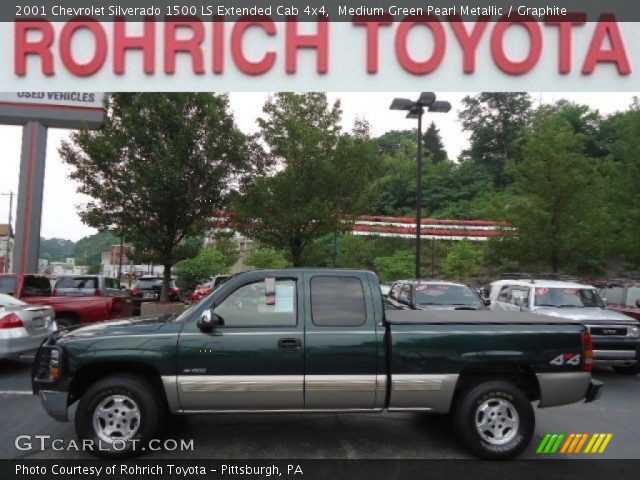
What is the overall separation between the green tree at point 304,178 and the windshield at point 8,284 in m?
6.30

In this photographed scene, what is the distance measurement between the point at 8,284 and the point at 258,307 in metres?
9.33

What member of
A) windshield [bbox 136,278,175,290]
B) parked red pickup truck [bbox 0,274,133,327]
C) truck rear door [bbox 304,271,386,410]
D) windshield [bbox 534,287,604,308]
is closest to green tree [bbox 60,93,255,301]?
parked red pickup truck [bbox 0,274,133,327]

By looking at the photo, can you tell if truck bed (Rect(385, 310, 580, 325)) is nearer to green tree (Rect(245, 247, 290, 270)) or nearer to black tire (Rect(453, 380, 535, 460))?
black tire (Rect(453, 380, 535, 460))

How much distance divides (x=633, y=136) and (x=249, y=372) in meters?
21.0

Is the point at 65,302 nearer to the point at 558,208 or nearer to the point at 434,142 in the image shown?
the point at 558,208

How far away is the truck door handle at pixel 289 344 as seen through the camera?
4.86 meters

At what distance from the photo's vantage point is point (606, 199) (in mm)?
20172

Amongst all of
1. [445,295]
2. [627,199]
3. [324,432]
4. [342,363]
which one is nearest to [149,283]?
[445,295]

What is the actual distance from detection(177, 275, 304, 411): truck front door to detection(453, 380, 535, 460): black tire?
5.29ft

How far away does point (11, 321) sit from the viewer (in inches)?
326

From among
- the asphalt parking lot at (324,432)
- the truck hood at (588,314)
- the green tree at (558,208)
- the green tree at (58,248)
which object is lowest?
the asphalt parking lot at (324,432)

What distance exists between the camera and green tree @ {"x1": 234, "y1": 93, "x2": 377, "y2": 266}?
15.7 m

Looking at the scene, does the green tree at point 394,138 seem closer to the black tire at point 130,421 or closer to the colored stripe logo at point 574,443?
the colored stripe logo at point 574,443

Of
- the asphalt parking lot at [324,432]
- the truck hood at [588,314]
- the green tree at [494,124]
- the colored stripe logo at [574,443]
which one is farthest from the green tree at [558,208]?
the green tree at [494,124]
